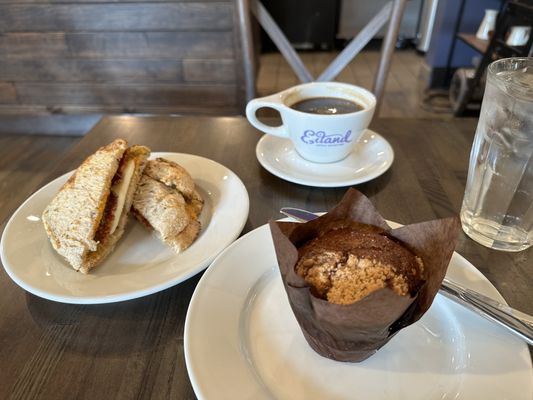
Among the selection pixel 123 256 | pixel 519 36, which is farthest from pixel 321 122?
pixel 519 36

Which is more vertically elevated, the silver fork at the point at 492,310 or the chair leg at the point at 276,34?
the chair leg at the point at 276,34

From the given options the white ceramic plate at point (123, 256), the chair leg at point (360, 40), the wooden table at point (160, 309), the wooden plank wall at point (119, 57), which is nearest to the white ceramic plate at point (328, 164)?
the wooden table at point (160, 309)

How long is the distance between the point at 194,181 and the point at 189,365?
0.46 m

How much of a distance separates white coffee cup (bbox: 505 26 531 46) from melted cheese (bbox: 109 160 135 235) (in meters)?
2.66

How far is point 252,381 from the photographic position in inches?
16.9

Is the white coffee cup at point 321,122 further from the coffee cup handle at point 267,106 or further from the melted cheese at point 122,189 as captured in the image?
the melted cheese at point 122,189

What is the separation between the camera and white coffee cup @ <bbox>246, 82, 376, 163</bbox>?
810 millimetres

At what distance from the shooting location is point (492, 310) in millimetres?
481

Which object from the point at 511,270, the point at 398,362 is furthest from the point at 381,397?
the point at 511,270

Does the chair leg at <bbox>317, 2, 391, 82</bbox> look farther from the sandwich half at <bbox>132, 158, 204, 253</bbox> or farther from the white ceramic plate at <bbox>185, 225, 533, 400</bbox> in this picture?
the white ceramic plate at <bbox>185, 225, 533, 400</bbox>

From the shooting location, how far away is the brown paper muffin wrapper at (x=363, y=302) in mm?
386

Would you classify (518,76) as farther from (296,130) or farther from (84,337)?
(84,337)

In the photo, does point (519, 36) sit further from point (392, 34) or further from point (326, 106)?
point (326, 106)

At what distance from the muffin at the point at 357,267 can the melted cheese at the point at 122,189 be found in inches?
13.8
